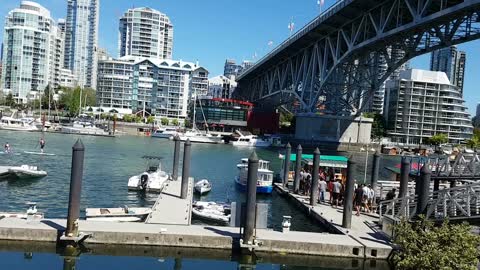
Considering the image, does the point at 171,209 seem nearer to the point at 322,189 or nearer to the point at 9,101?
the point at 322,189

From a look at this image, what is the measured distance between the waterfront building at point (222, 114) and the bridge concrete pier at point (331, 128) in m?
41.1

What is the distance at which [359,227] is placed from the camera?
20531 millimetres

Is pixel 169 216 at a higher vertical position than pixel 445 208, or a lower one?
lower

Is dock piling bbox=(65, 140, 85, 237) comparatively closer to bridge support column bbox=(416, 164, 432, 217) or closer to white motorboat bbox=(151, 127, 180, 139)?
bridge support column bbox=(416, 164, 432, 217)

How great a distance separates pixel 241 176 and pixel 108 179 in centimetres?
959

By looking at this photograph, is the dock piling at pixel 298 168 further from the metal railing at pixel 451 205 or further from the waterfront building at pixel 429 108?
the waterfront building at pixel 429 108

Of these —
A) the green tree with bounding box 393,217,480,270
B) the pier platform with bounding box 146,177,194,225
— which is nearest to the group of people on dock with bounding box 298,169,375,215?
the pier platform with bounding box 146,177,194,225

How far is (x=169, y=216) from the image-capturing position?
2072cm

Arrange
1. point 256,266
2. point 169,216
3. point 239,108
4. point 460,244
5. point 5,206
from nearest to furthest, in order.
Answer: point 460,244, point 256,266, point 169,216, point 5,206, point 239,108

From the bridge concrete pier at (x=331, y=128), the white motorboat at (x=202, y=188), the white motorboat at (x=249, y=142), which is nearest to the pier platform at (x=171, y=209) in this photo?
the white motorboat at (x=202, y=188)

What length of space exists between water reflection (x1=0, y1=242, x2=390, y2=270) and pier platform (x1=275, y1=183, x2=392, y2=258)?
45 centimetres

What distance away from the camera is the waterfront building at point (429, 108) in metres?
134

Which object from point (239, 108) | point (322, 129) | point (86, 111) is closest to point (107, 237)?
point (322, 129)

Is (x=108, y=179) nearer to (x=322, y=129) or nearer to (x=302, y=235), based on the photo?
(x=302, y=235)
